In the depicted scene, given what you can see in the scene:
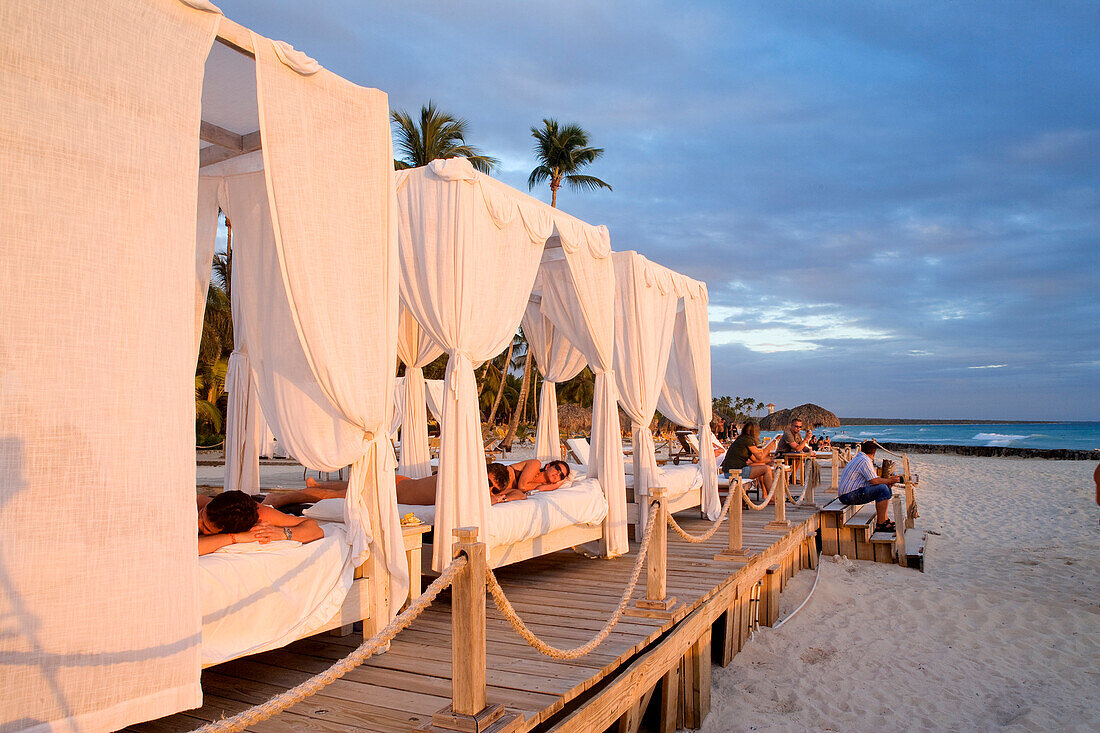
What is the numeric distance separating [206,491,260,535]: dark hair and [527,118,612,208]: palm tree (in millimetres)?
20150

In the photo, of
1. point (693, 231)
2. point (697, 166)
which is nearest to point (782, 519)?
point (697, 166)

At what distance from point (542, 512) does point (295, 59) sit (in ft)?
11.1

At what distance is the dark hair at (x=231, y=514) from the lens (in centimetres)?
324

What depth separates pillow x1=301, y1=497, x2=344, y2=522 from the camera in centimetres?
399

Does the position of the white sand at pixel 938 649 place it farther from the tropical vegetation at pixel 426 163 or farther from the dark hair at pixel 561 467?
the tropical vegetation at pixel 426 163

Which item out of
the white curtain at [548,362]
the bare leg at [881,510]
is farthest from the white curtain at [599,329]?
the bare leg at [881,510]

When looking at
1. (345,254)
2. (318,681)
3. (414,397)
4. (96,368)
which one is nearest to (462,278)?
(345,254)

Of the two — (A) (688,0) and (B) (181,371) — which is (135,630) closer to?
(B) (181,371)

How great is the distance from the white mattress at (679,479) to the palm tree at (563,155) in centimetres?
1578

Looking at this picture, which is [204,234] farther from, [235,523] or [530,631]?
[530,631]

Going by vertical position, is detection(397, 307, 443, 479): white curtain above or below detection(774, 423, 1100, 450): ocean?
above

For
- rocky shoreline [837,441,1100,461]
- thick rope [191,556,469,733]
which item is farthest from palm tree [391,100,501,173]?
rocky shoreline [837,441,1100,461]

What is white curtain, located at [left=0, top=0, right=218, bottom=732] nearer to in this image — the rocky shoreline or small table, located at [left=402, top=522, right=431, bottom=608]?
small table, located at [left=402, top=522, right=431, bottom=608]

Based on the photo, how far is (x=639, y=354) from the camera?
6.66 metres
